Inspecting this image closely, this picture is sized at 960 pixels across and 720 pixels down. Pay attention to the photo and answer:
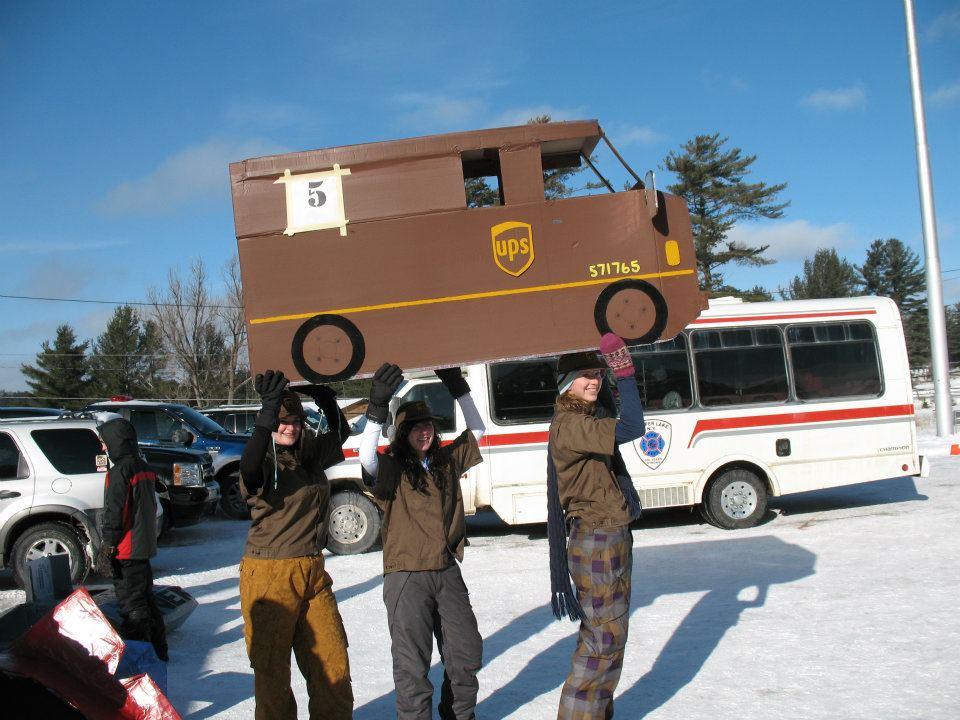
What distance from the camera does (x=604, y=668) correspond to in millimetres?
3953

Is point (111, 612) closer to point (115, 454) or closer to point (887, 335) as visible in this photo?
point (115, 454)

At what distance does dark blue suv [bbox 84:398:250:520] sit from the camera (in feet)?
46.2

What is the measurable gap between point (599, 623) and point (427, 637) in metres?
0.83

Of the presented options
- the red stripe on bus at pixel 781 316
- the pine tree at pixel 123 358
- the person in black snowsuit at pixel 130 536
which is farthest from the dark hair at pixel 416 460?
the pine tree at pixel 123 358

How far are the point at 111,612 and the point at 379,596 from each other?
8.05 feet

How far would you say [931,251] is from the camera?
19.0 meters

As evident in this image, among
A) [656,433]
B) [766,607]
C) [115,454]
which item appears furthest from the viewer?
[656,433]

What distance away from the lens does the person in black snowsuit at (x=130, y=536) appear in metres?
5.80

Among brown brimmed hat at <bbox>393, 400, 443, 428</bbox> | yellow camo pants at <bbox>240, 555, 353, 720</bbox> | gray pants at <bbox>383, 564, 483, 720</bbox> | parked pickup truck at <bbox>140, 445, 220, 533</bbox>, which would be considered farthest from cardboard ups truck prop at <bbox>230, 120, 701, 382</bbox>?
parked pickup truck at <bbox>140, 445, 220, 533</bbox>

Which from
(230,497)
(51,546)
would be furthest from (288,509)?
(230,497)

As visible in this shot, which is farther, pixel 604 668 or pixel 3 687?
pixel 604 668

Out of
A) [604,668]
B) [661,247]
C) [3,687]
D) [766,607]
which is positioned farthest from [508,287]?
[766,607]

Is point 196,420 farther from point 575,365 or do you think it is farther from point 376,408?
point 575,365

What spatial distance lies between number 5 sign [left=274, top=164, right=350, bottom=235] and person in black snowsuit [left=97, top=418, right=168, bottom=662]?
3.18 metres
